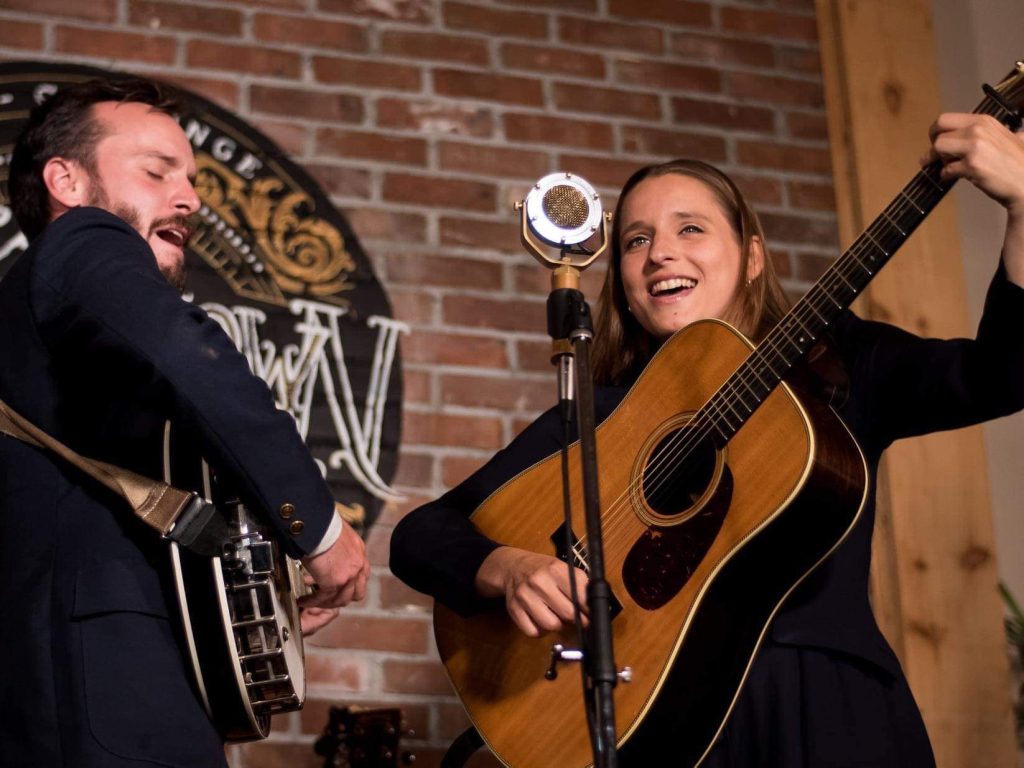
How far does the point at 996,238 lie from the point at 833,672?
2198 millimetres

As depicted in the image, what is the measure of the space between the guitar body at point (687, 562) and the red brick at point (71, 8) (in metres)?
1.95

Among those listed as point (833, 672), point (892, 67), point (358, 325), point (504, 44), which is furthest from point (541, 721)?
point (892, 67)

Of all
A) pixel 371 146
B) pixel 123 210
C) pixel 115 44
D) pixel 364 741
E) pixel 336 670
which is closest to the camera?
pixel 123 210

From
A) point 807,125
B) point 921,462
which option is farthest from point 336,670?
point 807,125

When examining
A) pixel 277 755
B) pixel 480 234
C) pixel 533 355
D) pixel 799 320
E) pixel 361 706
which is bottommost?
pixel 277 755

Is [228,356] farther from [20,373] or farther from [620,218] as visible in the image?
[620,218]

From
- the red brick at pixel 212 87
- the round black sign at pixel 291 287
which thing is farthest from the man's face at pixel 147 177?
the red brick at pixel 212 87

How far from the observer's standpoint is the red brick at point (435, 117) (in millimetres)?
3629

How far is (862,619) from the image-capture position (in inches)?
84.1

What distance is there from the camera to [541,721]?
221cm

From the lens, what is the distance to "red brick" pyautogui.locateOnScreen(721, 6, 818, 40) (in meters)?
4.00

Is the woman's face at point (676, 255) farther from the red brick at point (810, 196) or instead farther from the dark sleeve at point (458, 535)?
the red brick at point (810, 196)

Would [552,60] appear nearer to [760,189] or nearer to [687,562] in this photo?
[760,189]

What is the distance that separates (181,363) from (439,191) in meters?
1.69
